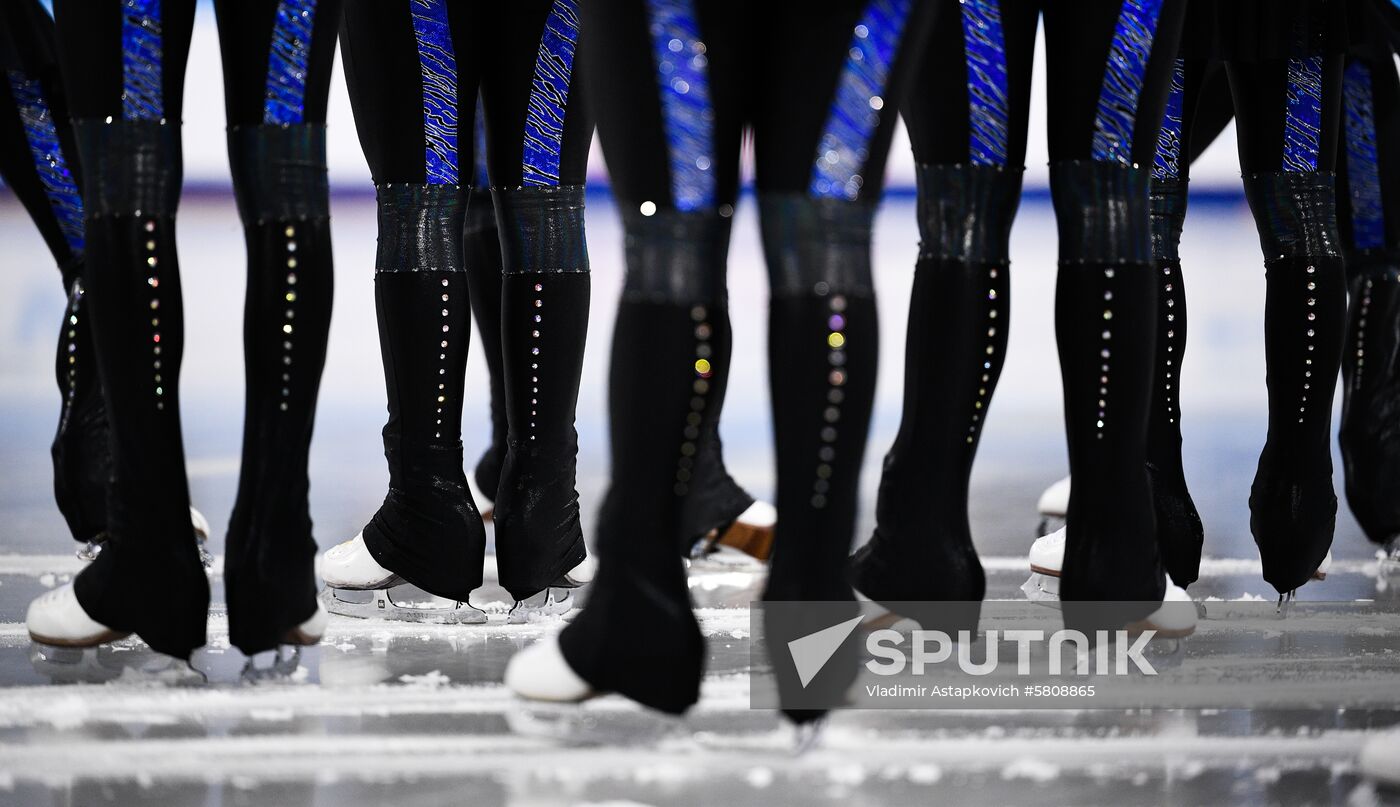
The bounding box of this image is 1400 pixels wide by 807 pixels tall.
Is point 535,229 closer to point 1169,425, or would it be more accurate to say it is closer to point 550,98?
point 550,98

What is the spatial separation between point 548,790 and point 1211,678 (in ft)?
2.54

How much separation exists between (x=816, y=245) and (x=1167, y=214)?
91 cm

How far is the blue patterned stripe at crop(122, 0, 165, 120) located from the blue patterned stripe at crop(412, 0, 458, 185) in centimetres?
34

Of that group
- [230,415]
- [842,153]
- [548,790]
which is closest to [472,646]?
[548,790]

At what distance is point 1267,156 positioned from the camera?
5.70 ft

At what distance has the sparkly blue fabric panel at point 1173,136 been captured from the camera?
5.91ft

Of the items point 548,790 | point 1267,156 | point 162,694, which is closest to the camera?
point 548,790

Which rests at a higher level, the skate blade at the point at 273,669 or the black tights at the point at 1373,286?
the black tights at the point at 1373,286

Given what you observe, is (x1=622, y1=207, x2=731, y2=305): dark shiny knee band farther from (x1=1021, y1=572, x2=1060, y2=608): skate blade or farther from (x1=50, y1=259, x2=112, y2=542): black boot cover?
(x1=50, y1=259, x2=112, y2=542): black boot cover

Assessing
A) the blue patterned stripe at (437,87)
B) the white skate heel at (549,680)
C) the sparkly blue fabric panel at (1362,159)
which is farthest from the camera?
the sparkly blue fabric panel at (1362,159)

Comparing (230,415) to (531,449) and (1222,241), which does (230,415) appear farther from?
(1222,241)

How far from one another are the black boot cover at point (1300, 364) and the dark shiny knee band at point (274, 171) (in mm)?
1253

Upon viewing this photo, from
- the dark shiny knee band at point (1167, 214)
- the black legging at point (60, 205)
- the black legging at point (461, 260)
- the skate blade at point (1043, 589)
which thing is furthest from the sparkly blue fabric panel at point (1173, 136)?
the black legging at point (60, 205)

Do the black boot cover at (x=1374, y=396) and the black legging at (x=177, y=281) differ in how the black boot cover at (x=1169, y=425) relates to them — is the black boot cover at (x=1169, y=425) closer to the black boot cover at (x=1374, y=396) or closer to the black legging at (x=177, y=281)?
the black boot cover at (x=1374, y=396)
